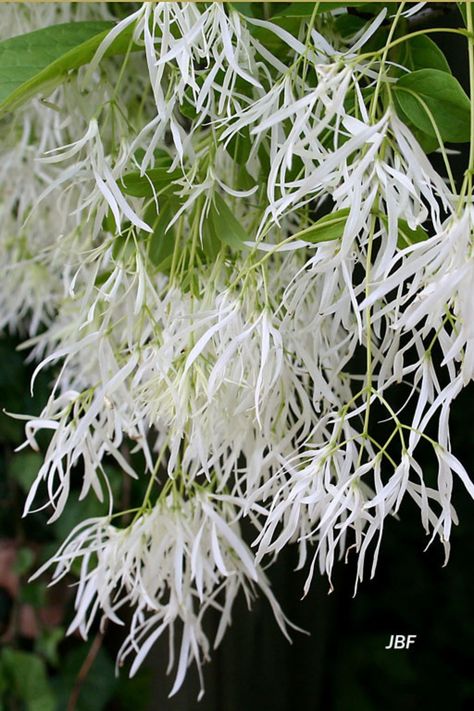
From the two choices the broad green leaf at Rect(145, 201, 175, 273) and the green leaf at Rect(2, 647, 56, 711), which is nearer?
the broad green leaf at Rect(145, 201, 175, 273)

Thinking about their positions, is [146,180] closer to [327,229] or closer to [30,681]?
[327,229]

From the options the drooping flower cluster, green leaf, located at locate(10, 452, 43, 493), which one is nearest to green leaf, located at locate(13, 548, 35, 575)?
green leaf, located at locate(10, 452, 43, 493)

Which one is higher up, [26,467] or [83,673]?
[26,467]

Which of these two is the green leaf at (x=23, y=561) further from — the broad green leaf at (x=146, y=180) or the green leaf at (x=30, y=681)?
the broad green leaf at (x=146, y=180)

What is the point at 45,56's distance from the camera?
314 millimetres

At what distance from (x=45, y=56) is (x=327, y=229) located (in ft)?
0.45

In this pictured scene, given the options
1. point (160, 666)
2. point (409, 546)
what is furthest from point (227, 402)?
point (160, 666)

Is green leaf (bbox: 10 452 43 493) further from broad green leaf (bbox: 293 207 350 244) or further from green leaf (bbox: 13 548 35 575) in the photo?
broad green leaf (bbox: 293 207 350 244)

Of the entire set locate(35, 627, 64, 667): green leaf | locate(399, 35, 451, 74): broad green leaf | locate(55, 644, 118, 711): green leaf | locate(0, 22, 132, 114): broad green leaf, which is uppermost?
locate(0, 22, 132, 114): broad green leaf

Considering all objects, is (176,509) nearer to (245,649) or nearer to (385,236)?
(385,236)

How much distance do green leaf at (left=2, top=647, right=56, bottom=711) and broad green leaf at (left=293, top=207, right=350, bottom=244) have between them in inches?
23.1

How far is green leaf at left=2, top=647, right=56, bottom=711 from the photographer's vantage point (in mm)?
719

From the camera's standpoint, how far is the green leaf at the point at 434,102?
26 centimetres

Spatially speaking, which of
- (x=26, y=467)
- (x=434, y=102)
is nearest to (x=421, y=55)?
(x=434, y=102)
